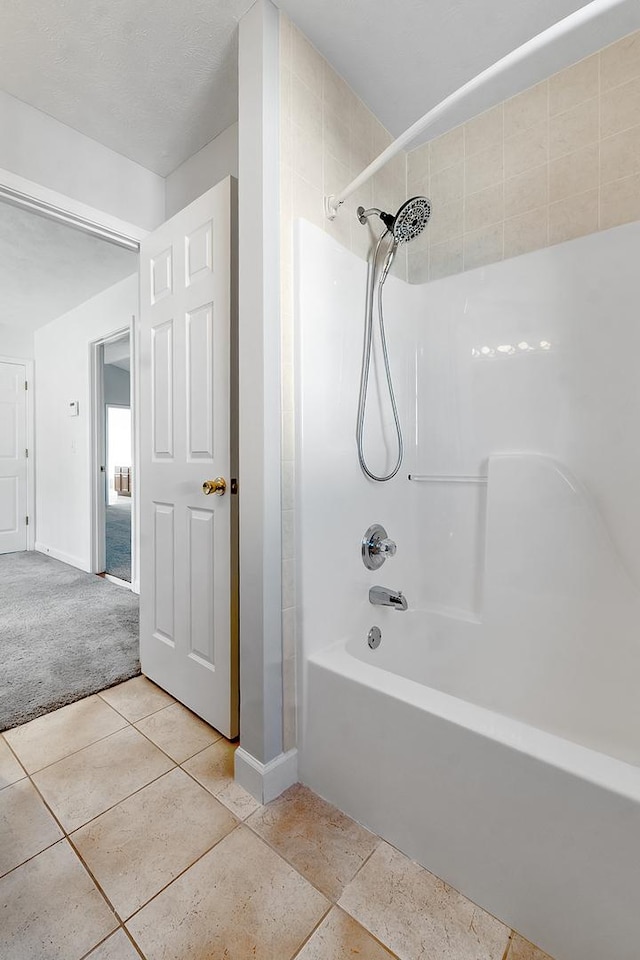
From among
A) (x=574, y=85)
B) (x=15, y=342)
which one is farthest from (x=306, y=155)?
(x=15, y=342)

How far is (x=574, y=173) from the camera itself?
154 centimetres

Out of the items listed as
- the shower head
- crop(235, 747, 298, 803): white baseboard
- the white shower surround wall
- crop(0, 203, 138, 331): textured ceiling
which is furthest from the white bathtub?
crop(0, 203, 138, 331): textured ceiling

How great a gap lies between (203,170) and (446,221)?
1104 mm

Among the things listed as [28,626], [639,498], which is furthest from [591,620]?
[28,626]

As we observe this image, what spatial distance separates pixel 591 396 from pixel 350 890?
1556 mm

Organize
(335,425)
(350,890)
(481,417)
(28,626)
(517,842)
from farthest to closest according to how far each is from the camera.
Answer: (28,626) → (481,417) → (335,425) → (350,890) → (517,842)

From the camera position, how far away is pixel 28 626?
8.69 feet

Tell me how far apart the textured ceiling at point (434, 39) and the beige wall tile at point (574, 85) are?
0.03 meters

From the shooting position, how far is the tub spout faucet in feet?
5.16

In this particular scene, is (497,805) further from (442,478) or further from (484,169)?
(484,169)

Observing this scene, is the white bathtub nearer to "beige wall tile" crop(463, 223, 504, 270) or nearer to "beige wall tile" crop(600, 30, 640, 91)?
"beige wall tile" crop(463, 223, 504, 270)

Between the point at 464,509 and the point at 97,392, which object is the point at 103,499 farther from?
the point at 464,509

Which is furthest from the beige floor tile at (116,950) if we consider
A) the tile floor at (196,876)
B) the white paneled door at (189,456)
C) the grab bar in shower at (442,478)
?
the grab bar in shower at (442,478)

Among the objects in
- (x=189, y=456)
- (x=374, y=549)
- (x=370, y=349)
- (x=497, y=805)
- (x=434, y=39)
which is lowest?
(x=497, y=805)
